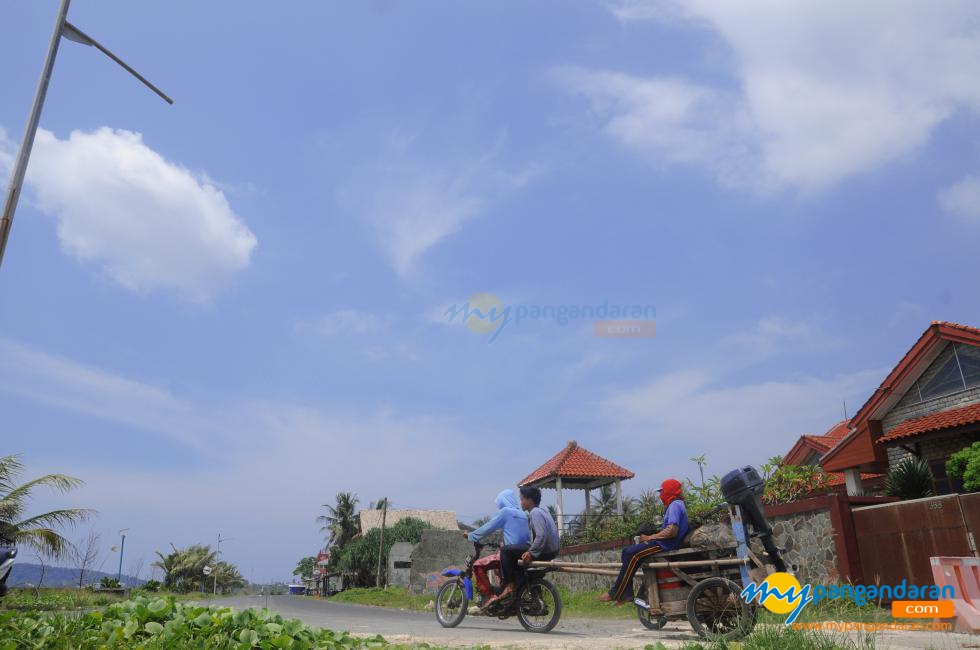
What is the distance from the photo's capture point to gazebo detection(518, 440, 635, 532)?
89.2 feet

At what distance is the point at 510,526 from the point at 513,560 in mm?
395

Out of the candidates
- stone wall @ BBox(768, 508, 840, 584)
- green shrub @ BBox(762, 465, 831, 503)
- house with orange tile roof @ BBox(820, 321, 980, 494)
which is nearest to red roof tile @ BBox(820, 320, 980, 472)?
house with orange tile roof @ BBox(820, 321, 980, 494)

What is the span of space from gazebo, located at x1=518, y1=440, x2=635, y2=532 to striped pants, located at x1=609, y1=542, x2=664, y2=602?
19.5 meters

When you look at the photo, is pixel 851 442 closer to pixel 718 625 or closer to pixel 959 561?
pixel 959 561

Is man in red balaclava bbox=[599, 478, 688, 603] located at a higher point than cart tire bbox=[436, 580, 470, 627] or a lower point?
higher

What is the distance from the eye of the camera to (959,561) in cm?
809

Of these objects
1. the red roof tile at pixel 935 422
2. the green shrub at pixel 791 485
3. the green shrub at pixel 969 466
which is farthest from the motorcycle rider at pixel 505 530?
the red roof tile at pixel 935 422

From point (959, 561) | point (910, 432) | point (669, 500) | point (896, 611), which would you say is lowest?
point (896, 611)

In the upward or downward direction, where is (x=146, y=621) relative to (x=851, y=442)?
downward

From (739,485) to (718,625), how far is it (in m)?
1.22

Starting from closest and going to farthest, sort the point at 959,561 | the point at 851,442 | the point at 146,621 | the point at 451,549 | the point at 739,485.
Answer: the point at 146,621 → the point at 739,485 → the point at 959,561 → the point at 851,442 → the point at 451,549

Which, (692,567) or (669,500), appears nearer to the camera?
(692,567)

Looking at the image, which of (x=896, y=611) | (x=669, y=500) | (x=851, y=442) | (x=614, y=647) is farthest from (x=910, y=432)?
(x=614, y=647)

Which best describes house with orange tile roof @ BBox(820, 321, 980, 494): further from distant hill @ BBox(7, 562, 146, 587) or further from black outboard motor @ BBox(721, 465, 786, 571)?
distant hill @ BBox(7, 562, 146, 587)
